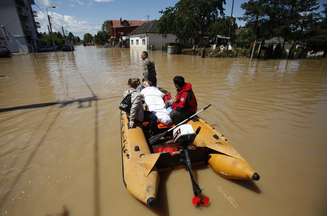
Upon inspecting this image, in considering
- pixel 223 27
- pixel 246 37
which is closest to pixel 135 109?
pixel 246 37

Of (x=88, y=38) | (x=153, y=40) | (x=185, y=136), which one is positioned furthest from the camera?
(x=88, y=38)

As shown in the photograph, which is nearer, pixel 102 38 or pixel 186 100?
pixel 186 100

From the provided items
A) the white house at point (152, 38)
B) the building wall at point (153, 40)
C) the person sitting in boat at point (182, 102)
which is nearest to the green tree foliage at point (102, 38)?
the white house at point (152, 38)

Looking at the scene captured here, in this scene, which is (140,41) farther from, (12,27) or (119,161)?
(119,161)

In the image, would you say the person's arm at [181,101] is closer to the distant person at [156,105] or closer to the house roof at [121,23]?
the distant person at [156,105]

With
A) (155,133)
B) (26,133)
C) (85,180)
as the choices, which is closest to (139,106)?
(155,133)

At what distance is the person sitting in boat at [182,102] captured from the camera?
142 inches

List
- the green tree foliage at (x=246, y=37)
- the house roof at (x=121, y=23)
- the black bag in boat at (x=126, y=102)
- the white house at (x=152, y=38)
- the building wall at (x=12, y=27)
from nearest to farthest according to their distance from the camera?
the black bag in boat at (x=126, y=102), the green tree foliage at (x=246, y=37), the building wall at (x=12, y=27), the white house at (x=152, y=38), the house roof at (x=121, y=23)

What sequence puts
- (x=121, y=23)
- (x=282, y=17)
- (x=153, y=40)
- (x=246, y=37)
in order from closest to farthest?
1. (x=282, y=17)
2. (x=246, y=37)
3. (x=153, y=40)
4. (x=121, y=23)

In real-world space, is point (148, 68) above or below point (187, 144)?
above

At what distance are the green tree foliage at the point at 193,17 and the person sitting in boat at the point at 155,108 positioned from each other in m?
19.2

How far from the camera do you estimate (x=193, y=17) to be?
21359mm

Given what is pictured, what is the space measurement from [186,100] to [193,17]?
20171 mm

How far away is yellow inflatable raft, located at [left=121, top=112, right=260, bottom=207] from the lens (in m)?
2.50
